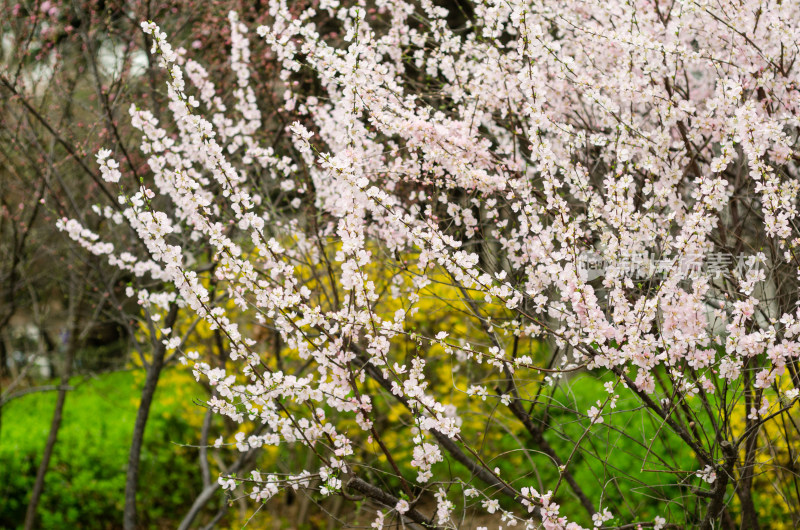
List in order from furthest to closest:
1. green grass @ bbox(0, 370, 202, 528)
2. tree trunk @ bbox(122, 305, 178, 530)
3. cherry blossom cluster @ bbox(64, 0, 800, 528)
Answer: green grass @ bbox(0, 370, 202, 528)
tree trunk @ bbox(122, 305, 178, 530)
cherry blossom cluster @ bbox(64, 0, 800, 528)

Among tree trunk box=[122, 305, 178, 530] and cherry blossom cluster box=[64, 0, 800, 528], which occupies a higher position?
cherry blossom cluster box=[64, 0, 800, 528]

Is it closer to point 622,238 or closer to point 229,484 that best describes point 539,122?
point 622,238

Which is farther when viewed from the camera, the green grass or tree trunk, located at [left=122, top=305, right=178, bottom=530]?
the green grass

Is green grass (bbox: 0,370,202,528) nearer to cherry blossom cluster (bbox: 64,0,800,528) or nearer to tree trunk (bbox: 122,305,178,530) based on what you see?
tree trunk (bbox: 122,305,178,530)

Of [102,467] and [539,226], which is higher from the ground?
[539,226]

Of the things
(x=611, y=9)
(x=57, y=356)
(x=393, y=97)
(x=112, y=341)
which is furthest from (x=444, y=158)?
(x=112, y=341)

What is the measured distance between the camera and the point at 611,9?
10.7ft

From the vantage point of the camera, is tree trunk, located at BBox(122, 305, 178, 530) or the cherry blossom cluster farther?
tree trunk, located at BBox(122, 305, 178, 530)

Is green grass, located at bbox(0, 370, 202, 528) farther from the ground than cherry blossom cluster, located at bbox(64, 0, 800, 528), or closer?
closer

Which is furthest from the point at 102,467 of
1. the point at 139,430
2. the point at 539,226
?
the point at 539,226

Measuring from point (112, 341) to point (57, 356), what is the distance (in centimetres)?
189

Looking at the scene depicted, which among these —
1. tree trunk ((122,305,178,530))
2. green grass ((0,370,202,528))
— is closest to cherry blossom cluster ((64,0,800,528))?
tree trunk ((122,305,178,530))

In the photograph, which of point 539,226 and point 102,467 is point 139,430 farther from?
point 102,467

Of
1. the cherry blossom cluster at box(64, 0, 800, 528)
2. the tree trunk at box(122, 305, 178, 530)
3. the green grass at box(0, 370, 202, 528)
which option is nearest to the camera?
the cherry blossom cluster at box(64, 0, 800, 528)
